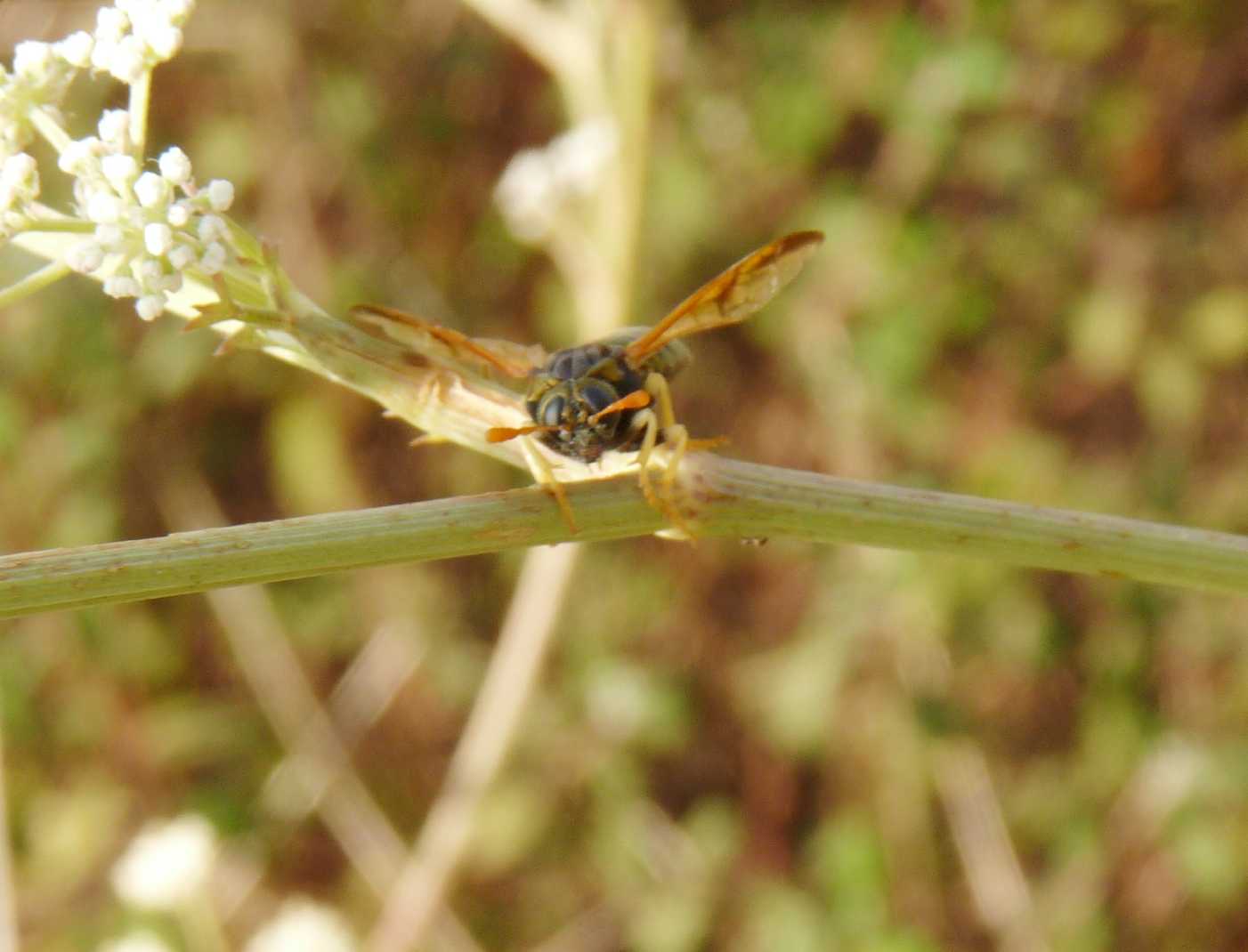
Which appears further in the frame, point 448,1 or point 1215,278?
point 448,1

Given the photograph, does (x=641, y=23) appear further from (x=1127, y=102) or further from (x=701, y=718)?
(x=701, y=718)

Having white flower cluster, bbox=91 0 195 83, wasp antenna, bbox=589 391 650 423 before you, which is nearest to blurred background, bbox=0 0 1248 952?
wasp antenna, bbox=589 391 650 423

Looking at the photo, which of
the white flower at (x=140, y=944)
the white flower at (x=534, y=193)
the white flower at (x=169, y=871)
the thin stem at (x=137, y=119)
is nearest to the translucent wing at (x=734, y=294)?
the thin stem at (x=137, y=119)

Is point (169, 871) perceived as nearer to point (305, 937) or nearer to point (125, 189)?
point (305, 937)

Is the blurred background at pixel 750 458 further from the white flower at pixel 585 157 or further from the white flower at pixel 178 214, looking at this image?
the white flower at pixel 178 214

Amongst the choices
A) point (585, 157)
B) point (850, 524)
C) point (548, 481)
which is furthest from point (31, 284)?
point (585, 157)

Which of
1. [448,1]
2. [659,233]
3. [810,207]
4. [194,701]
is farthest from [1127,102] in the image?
[194,701]
